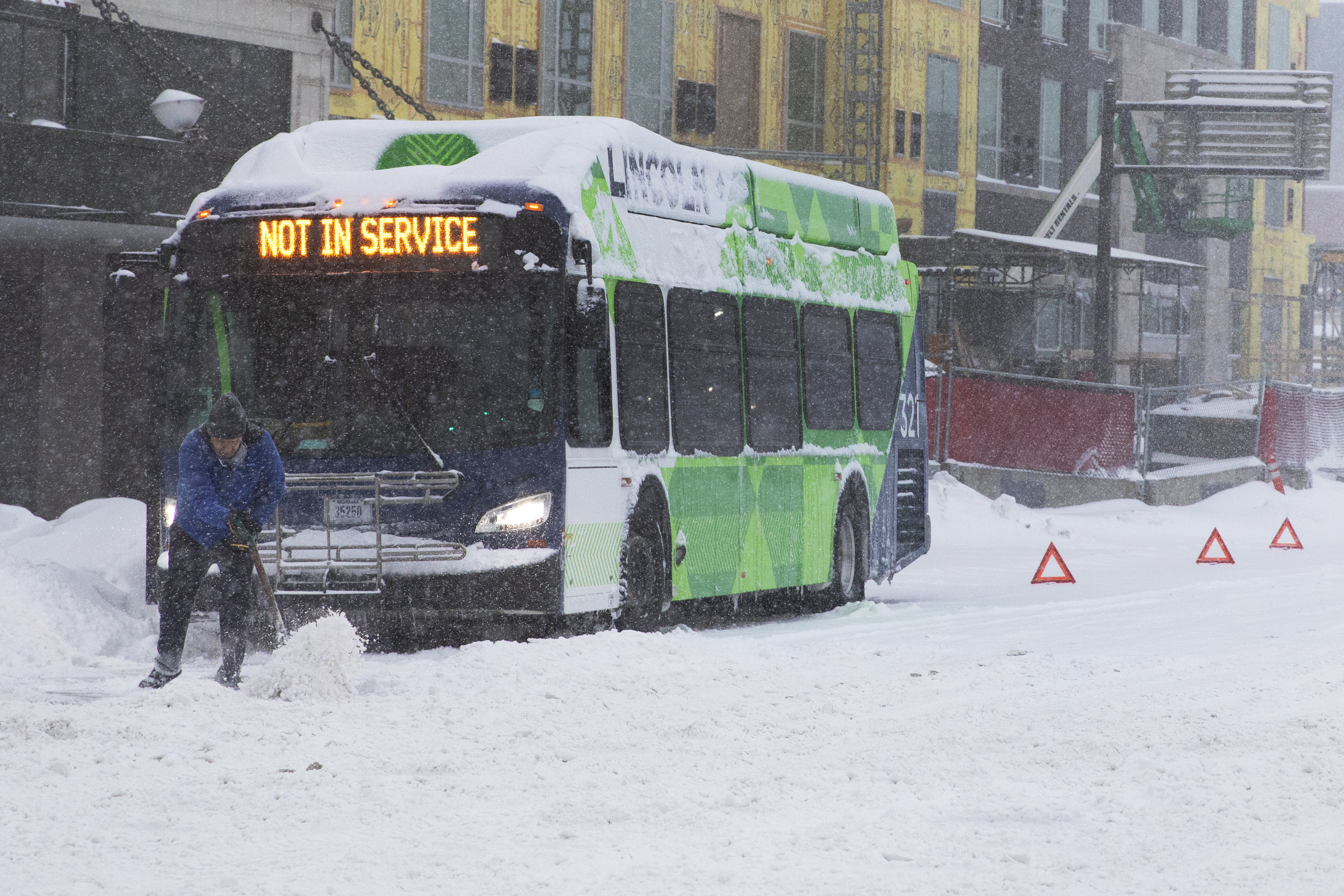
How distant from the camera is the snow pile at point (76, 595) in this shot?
12.3m

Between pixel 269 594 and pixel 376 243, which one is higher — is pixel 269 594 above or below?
below

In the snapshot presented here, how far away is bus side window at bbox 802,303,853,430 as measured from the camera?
16344mm

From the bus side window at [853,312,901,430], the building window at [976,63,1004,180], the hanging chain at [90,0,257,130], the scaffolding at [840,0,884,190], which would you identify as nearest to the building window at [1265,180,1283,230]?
the building window at [976,63,1004,180]

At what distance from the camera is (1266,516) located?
32.7m

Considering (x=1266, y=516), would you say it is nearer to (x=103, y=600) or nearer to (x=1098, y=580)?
(x=1098, y=580)

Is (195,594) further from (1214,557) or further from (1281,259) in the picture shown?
(1281,259)

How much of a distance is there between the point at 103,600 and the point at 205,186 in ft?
29.7

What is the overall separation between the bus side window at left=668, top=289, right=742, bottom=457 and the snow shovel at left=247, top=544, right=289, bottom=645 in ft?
11.8

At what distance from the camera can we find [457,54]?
31938mm

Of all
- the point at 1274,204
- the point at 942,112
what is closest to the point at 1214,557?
the point at 942,112

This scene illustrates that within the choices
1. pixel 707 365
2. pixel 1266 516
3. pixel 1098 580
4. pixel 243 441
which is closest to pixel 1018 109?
pixel 1266 516

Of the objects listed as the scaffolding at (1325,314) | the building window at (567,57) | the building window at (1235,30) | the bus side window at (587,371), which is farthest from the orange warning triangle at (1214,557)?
the scaffolding at (1325,314)

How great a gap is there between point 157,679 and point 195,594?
0.55 m

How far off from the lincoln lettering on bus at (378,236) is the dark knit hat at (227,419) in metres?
2.17
